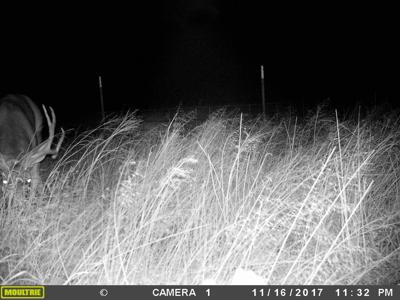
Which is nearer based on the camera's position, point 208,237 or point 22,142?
point 208,237

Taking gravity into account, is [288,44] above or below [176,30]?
below

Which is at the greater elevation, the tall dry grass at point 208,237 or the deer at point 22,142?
the deer at point 22,142

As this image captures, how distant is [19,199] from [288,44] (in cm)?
2847

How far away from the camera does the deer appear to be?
5.02m

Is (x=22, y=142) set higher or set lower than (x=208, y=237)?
higher

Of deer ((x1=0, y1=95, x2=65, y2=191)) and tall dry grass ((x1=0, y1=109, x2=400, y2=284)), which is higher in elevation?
deer ((x1=0, y1=95, x2=65, y2=191))

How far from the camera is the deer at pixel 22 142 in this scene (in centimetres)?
502

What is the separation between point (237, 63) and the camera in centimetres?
2861

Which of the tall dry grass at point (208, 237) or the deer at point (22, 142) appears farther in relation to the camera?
the deer at point (22, 142)

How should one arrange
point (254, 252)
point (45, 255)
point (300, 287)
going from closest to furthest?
point (300, 287)
point (254, 252)
point (45, 255)

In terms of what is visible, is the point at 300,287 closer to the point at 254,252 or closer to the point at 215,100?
the point at 254,252

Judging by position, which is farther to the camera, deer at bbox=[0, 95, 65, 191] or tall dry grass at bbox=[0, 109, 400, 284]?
deer at bbox=[0, 95, 65, 191]

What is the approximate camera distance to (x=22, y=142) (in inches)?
237

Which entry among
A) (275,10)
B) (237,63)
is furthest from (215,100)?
(275,10)
